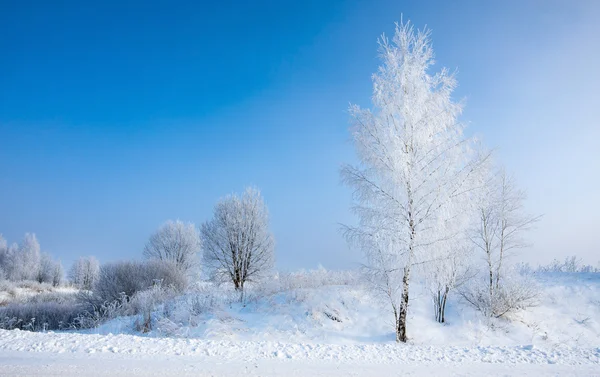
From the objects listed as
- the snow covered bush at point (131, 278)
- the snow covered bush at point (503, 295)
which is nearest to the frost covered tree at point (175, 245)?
the snow covered bush at point (131, 278)

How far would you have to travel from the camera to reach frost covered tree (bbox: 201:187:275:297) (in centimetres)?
2267

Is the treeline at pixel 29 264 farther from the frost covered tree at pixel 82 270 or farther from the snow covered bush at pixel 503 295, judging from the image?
the snow covered bush at pixel 503 295

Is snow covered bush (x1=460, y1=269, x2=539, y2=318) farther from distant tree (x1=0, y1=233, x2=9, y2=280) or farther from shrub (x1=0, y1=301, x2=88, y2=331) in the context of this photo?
distant tree (x1=0, y1=233, x2=9, y2=280)

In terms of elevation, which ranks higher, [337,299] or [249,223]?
[249,223]

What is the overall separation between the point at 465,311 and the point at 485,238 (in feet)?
11.6

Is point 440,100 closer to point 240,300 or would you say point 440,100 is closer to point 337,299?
point 337,299

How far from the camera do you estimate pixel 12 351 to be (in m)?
6.02

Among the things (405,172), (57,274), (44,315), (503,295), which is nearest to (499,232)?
(503,295)

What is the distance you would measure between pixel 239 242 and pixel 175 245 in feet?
36.5

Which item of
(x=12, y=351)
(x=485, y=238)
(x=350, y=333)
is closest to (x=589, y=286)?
(x=485, y=238)

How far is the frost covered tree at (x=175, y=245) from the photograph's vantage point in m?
30.7

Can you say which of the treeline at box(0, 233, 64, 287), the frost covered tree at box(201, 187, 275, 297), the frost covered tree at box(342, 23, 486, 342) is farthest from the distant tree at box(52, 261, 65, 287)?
the frost covered tree at box(342, 23, 486, 342)

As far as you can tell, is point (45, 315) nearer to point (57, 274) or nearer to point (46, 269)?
point (57, 274)

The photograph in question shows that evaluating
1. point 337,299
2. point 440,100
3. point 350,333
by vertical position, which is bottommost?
point 350,333
